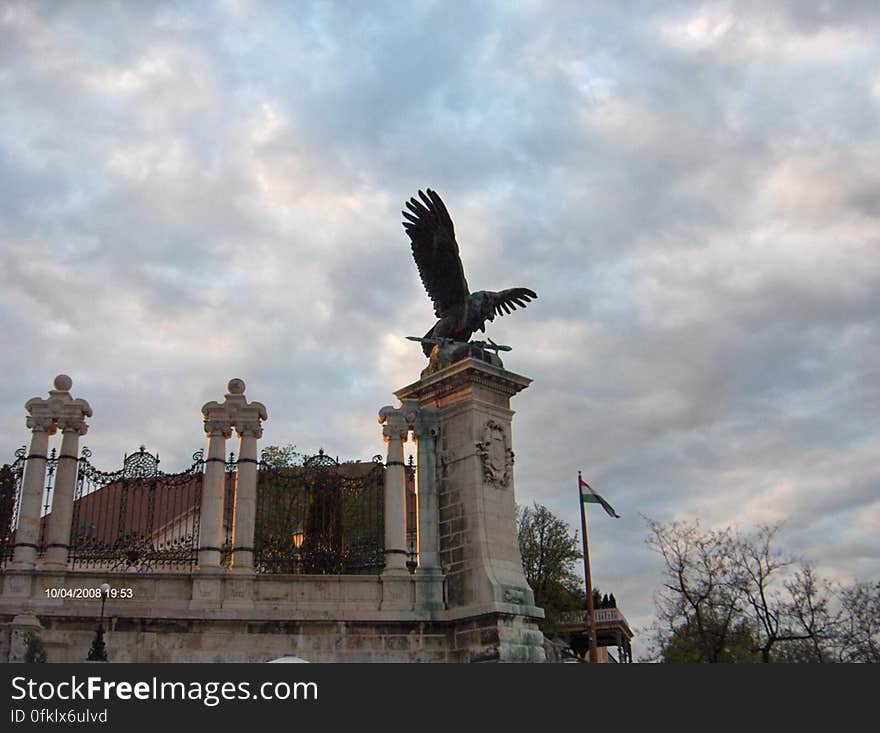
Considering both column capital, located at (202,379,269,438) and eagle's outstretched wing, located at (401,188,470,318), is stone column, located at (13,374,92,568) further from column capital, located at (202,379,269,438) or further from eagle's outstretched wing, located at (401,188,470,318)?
eagle's outstretched wing, located at (401,188,470,318)

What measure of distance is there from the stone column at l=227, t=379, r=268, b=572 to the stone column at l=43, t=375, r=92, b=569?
9.37 feet

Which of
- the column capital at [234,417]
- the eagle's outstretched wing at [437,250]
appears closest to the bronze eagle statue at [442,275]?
the eagle's outstretched wing at [437,250]

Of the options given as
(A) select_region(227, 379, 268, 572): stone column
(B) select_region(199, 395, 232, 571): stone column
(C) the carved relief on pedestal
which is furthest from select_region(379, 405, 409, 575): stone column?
(B) select_region(199, 395, 232, 571): stone column

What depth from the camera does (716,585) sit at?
85.5 feet

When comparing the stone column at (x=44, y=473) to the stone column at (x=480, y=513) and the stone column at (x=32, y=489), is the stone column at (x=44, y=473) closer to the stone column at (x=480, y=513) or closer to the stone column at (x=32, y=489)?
the stone column at (x=32, y=489)

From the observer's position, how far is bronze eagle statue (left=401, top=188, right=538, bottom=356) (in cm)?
1981

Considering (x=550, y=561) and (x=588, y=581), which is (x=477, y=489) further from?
(x=550, y=561)

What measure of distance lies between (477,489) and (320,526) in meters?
3.25

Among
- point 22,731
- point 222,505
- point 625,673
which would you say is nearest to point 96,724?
point 22,731

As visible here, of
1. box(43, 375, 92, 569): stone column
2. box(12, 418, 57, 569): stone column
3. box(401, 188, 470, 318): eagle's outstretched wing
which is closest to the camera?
box(12, 418, 57, 569): stone column

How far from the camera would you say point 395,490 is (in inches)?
732

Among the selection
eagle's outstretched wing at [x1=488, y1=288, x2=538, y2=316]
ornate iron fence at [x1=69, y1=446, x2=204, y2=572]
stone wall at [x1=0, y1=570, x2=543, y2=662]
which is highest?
eagle's outstretched wing at [x1=488, y1=288, x2=538, y2=316]

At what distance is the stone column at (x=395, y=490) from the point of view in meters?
18.2

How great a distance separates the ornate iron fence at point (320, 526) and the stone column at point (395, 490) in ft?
1.19
